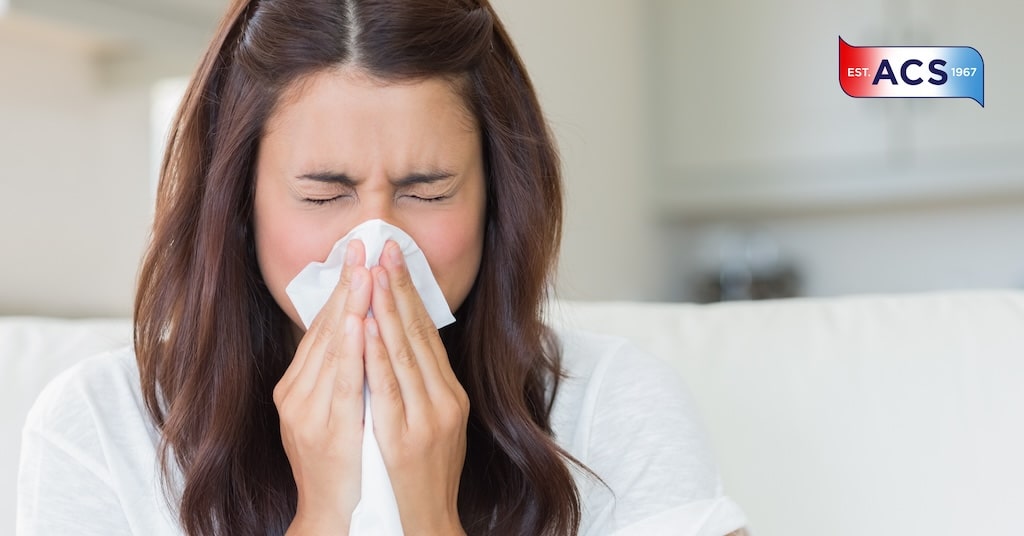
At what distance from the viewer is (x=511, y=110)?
1.05 meters

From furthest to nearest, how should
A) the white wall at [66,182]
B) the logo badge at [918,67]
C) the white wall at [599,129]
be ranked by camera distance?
the white wall at [599,129]
the white wall at [66,182]
the logo badge at [918,67]

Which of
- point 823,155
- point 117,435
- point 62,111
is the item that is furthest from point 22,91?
point 823,155

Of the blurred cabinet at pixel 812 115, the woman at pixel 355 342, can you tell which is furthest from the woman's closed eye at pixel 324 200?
the blurred cabinet at pixel 812 115

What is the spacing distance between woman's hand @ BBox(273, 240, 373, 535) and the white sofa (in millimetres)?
436

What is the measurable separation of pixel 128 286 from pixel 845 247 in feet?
7.31

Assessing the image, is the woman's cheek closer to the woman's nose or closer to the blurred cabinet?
the woman's nose

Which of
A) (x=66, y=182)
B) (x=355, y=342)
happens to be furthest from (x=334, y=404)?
(x=66, y=182)

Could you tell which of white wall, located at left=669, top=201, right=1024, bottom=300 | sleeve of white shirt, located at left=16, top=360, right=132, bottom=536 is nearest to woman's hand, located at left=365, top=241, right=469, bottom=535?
sleeve of white shirt, located at left=16, top=360, right=132, bottom=536

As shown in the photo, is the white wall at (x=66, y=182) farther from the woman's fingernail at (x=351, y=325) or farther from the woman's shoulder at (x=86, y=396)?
the woman's fingernail at (x=351, y=325)

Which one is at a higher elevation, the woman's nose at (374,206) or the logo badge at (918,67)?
the logo badge at (918,67)

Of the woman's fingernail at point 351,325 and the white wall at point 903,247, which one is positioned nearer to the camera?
the woman's fingernail at point 351,325

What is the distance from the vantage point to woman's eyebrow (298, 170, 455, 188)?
92cm

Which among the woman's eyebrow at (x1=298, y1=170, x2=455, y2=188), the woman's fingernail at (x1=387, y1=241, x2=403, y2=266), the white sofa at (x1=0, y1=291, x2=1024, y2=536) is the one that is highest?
the woman's eyebrow at (x1=298, y1=170, x2=455, y2=188)

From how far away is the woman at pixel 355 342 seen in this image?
2.99ft
